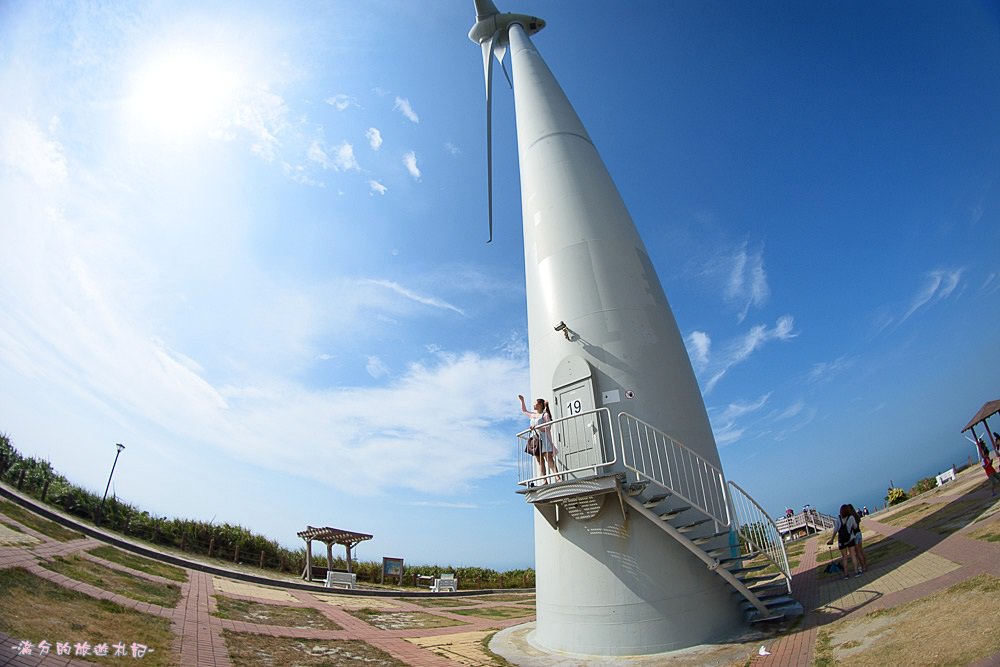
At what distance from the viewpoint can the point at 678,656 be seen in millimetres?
6551

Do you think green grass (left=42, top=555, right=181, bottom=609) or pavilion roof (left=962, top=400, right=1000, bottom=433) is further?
pavilion roof (left=962, top=400, right=1000, bottom=433)

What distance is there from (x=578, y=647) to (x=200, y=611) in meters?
6.74

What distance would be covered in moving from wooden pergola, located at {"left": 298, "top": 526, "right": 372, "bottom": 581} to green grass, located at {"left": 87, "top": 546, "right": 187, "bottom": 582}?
5.34 metres

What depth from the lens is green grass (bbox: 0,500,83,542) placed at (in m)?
10.6

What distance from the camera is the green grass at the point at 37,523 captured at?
1062cm

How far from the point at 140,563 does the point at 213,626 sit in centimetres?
620

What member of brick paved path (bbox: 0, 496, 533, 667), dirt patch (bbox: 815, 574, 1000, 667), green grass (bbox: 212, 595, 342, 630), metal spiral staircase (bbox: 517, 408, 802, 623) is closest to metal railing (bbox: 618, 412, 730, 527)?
metal spiral staircase (bbox: 517, 408, 802, 623)

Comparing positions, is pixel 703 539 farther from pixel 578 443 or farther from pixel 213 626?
pixel 213 626

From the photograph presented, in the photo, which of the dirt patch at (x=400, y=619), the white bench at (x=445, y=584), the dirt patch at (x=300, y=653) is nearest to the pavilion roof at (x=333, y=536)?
the white bench at (x=445, y=584)

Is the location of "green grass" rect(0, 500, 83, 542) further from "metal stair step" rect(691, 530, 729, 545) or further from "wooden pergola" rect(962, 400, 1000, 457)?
"wooden pergola" rect(962, 400, 1000, 457)

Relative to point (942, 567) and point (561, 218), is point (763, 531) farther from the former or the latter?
point (561, 218)

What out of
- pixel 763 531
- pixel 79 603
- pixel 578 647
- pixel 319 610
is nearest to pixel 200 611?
pixel 79 603

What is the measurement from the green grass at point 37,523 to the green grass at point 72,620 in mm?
5449

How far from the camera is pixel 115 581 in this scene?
859cm
